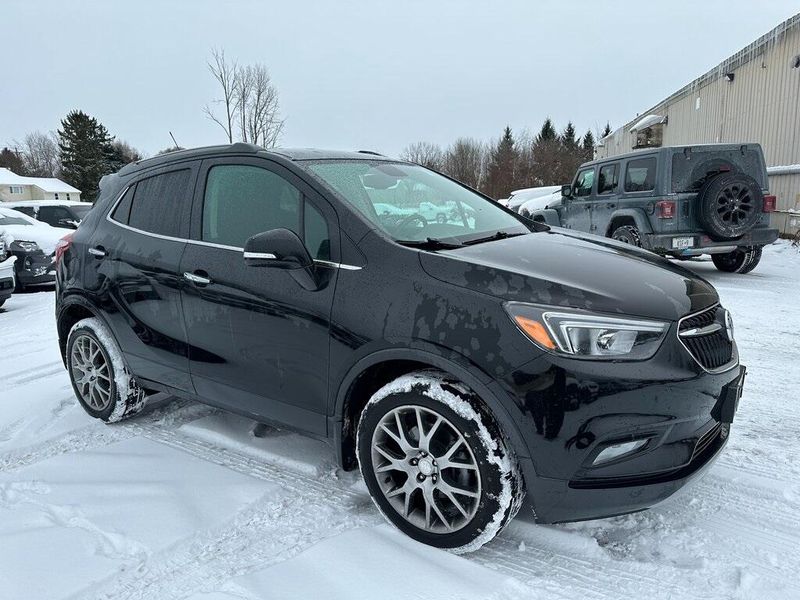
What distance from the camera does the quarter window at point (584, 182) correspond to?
10262 mm

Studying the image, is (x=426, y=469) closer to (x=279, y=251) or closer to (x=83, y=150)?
(x=279, y=251)

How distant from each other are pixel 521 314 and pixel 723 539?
1344 mm

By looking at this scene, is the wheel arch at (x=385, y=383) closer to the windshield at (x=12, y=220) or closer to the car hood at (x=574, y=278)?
the car hood at (x=574, y=278)

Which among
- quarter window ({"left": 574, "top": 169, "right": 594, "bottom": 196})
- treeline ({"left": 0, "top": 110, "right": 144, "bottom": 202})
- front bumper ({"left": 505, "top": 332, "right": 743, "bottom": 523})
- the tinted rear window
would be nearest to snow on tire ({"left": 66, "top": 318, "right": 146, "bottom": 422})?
the tinted rear window

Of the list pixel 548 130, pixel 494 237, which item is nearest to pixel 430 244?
pixel 494 237

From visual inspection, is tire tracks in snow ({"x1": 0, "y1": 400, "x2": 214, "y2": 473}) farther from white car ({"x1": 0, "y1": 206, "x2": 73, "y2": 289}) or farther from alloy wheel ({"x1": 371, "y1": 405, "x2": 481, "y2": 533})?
white car ({"x1": 0, "y1": 206, "x2": 73, "y2": 289})

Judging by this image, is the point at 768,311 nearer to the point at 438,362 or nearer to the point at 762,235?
the point at 762,235

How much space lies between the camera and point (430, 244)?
8.63 ft

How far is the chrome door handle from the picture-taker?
121 inches

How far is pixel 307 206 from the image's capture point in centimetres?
281

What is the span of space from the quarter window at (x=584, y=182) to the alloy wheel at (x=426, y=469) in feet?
29.0

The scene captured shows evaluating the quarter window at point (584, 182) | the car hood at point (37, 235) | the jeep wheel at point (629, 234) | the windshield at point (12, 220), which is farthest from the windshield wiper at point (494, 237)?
the windshield at point (12, 220)

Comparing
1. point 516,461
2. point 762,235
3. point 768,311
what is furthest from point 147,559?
point 762,235

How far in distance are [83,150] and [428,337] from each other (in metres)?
65.9
